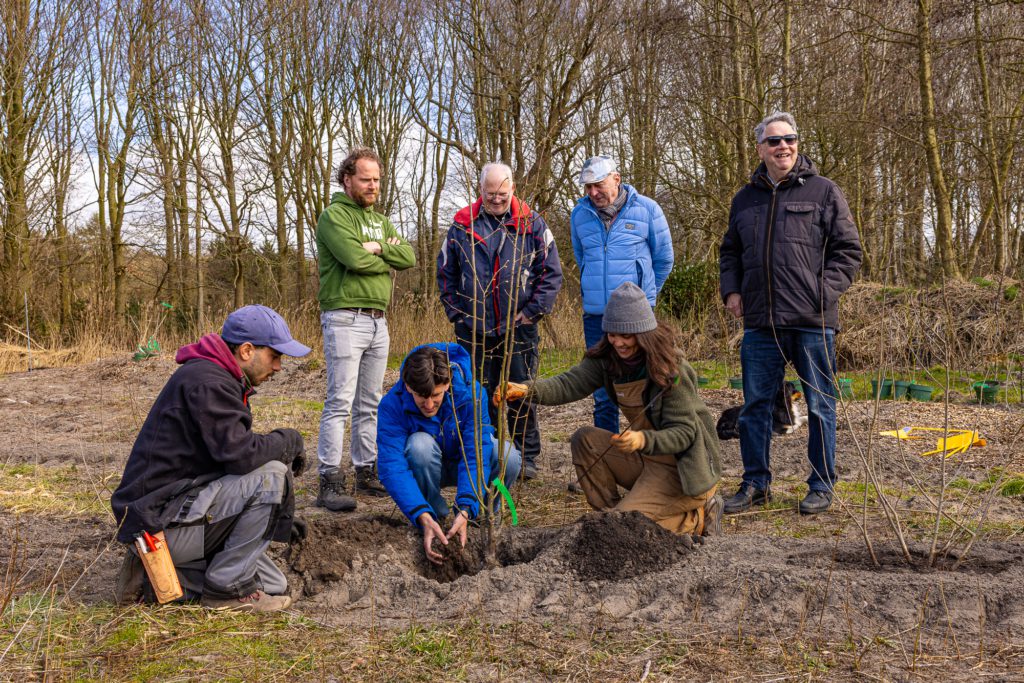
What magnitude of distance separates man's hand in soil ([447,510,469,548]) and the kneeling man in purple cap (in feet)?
2.33

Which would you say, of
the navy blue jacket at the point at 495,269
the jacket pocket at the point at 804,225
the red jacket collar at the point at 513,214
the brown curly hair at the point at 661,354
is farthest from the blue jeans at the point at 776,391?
the red jacket collar at the point at 513,214

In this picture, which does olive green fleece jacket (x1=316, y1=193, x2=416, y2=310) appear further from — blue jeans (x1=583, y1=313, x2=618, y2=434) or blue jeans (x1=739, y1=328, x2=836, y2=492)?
blue jeans (x1=739, y1=328, x2=836, y2=492)

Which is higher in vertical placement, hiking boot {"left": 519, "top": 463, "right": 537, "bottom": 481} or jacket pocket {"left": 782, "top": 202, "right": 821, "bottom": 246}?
jacket pocket {"left": 782, "top": 202, "right": 821, "bottom": 246}

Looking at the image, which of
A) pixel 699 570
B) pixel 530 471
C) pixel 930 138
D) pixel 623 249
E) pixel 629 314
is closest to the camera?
pixel 699 570

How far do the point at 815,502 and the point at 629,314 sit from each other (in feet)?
4.90

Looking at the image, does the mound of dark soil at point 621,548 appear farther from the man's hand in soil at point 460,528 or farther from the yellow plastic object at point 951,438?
the yellow plastic object at point 951,438

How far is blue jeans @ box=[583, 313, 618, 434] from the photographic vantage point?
4.74m

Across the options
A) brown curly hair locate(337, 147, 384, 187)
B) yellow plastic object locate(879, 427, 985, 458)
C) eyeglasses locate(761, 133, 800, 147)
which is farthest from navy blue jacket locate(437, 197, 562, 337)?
yellow plastic object locate(879, 427, 985, 458)

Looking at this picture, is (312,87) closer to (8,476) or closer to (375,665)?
(8,476)

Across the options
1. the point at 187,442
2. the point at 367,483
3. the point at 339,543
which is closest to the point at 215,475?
the point at 187,442

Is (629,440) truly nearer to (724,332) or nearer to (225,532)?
(225,532)

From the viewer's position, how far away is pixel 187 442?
9.85ft

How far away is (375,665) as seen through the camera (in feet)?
8.30

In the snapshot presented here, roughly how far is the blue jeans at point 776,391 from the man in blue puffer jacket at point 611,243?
0.78m
